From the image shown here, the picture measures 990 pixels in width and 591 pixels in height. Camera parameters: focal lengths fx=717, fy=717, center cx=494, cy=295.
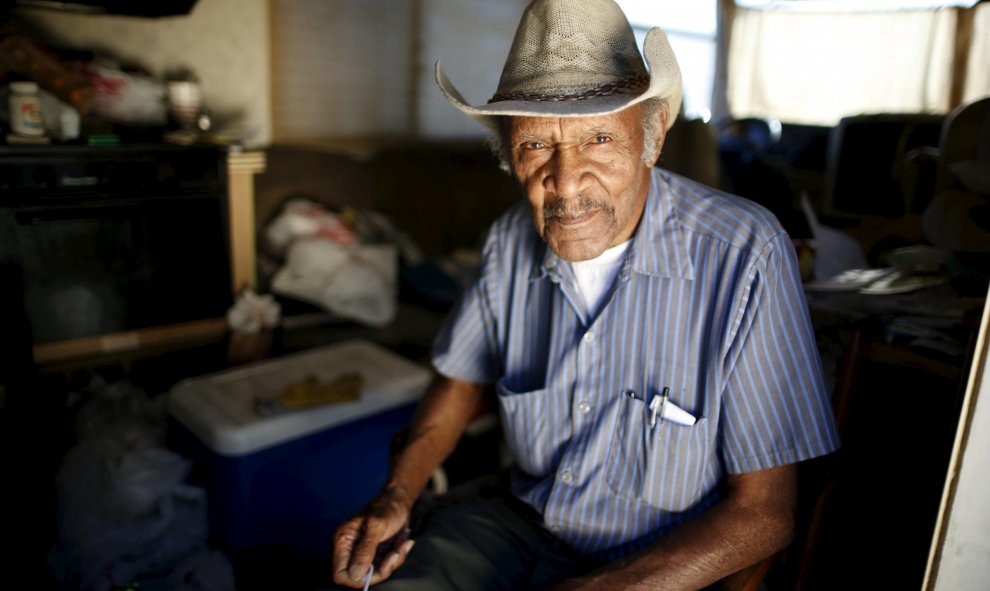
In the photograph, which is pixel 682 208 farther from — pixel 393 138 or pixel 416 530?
pixel 393 138

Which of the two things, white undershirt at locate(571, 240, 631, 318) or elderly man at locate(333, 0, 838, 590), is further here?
white undershirt at locate(571, 240, 631, 318)

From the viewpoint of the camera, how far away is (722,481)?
48.9 inches

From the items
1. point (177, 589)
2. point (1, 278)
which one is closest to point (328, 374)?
point (177, 589)

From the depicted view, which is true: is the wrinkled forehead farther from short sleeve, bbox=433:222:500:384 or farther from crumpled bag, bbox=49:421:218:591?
crumpled bag, bbox=49:421:218:591

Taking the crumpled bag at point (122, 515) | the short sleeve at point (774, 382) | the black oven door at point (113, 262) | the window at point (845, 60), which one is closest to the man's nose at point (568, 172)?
the short sleeve at point (774, 382)

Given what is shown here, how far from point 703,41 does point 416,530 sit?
678cm

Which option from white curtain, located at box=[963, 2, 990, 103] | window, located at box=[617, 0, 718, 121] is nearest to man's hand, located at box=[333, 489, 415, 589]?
window, located at box=[617, 0, 718, 121]

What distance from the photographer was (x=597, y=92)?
121cm

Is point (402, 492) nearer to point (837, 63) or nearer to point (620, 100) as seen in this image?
point (620, 100)

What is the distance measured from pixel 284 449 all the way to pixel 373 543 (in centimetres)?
77

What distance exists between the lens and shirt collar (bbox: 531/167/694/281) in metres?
1.26

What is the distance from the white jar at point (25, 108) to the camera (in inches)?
91.6

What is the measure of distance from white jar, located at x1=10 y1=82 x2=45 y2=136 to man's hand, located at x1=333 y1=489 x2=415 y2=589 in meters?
1.88

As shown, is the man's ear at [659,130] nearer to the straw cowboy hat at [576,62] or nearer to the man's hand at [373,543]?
the straw cowboy hat at [576,62]
